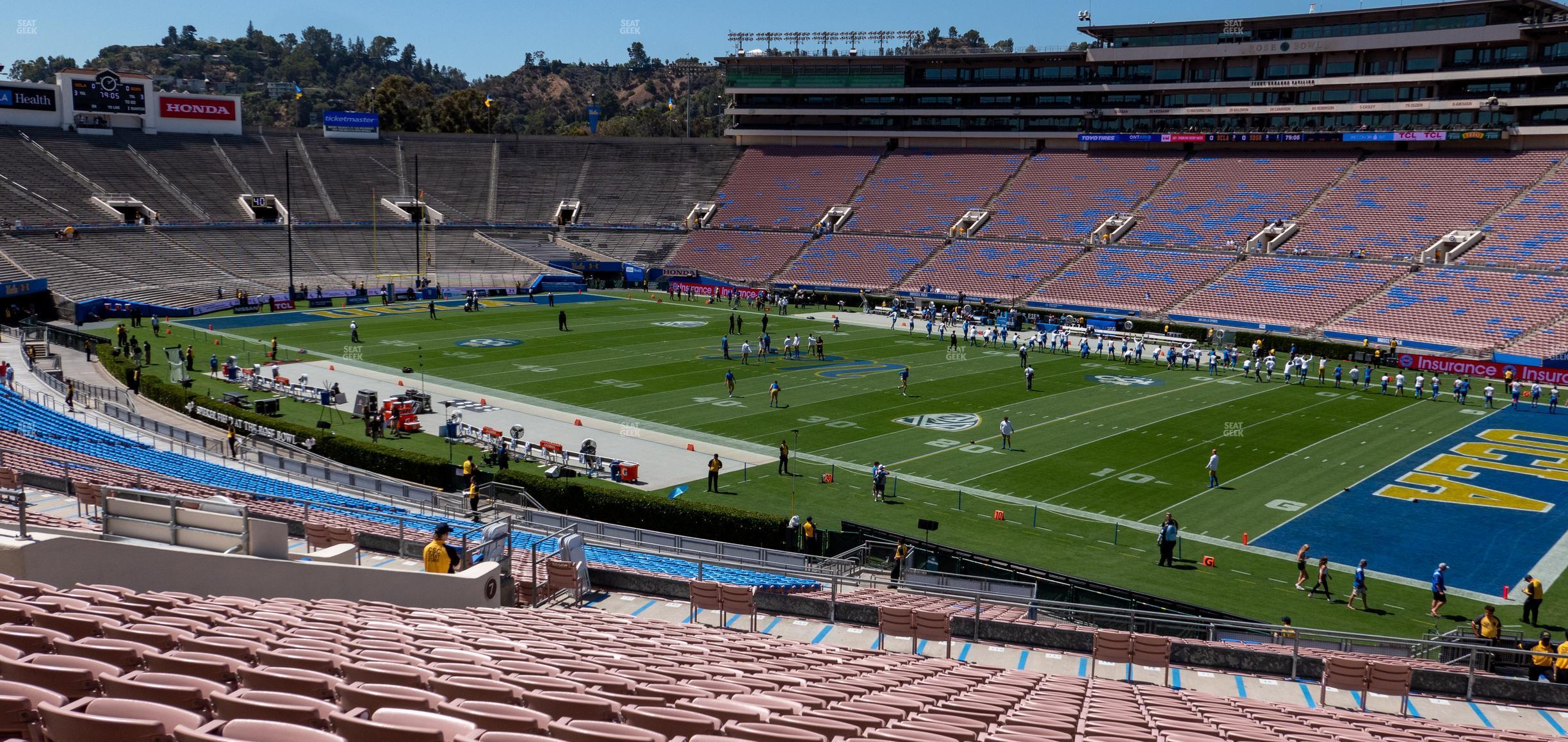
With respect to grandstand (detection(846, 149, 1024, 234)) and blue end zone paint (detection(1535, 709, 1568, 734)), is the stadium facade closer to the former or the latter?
grandstand (detection(846, 149, 1024, 234))

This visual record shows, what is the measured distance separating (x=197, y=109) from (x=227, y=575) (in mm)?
80021

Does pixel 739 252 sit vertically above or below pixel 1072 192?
below

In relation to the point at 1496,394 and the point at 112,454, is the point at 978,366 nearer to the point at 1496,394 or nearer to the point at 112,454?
the point at 1496,394

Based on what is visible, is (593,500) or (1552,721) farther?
(593,500)

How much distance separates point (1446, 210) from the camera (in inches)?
2395

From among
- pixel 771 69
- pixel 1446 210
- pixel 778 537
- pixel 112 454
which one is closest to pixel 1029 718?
pixel 778 537

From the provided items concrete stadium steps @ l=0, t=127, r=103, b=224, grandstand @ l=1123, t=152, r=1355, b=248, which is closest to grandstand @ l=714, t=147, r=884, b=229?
grandstand @ l=1123, t=152, r=1355, b=248

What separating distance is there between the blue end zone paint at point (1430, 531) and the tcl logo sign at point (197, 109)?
7777cm

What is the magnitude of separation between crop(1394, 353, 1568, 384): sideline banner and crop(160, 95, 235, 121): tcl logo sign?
75.4 metres

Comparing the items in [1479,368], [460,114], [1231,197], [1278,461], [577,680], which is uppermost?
[460,114]

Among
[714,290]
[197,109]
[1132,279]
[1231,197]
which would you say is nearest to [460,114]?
[197,109]

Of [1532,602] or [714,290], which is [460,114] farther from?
[1532,602]

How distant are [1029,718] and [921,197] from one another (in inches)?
2898

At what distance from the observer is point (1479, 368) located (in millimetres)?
46469
